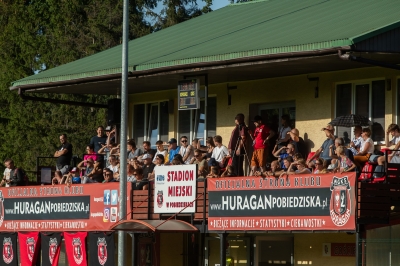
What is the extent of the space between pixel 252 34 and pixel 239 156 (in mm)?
2859

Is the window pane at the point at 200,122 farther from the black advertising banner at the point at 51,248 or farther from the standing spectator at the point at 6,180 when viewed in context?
the standing spectator at the point at 6,180

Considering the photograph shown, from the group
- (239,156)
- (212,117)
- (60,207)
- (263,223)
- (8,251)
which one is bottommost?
(8,251)

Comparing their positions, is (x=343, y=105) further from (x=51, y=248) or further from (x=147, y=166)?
(x=51, y=248)

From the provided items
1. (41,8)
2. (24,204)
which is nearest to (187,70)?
(24,204)

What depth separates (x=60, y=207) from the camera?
2650cm

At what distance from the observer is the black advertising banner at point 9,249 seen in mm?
28422

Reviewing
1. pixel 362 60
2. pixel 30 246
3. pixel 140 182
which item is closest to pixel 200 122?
pixel 140 182

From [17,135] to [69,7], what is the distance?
22.9ft

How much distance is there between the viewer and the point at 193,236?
2708 centimetres

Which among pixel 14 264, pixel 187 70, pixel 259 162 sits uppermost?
pixel 187 70

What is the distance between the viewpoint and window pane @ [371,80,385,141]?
2262 cm

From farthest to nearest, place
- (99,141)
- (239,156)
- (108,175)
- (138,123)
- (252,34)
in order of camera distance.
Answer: (138,123)
(99,141)
(108,175)
(252,34)
(239,156)

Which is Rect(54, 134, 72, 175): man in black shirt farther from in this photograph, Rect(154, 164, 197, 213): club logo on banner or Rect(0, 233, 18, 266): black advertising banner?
Rect(154, 164, 197, 213): club logo on banner

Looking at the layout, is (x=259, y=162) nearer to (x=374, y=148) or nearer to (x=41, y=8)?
(x=374, y=148)
